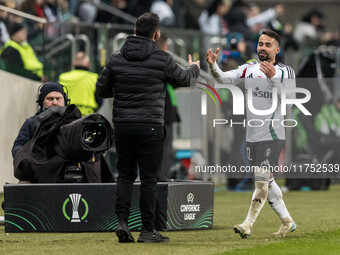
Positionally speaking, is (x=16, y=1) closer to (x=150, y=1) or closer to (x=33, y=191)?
(x=150, y=1)

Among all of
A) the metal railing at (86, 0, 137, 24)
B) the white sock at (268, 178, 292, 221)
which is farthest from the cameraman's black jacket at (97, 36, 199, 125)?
the metal railing at (86, 0, 137, 24)

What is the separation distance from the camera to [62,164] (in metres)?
10.3

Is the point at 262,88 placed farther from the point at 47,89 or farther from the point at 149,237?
the point at 47,89

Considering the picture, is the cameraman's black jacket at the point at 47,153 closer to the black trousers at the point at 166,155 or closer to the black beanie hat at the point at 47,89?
the black beanie hat at the point at 47,89

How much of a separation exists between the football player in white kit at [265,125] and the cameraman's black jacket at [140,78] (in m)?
0.80

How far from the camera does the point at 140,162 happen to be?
30.1 feet

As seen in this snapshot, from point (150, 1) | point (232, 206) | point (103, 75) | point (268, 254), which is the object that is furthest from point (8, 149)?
point (150, 1)

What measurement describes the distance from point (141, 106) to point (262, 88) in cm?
161

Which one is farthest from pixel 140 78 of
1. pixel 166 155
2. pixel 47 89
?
pixel 166 155

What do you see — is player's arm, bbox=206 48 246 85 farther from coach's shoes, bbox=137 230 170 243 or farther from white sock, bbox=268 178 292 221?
coach's shoes, bbox=137 230 170 243

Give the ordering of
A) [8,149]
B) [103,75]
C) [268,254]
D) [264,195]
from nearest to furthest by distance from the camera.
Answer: [268,254] < [103,75] < [264,195] < [8,149]

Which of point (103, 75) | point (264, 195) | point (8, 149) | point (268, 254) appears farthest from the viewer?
point (8, 149)

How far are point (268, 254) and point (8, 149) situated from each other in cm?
601

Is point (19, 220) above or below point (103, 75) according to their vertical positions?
below
